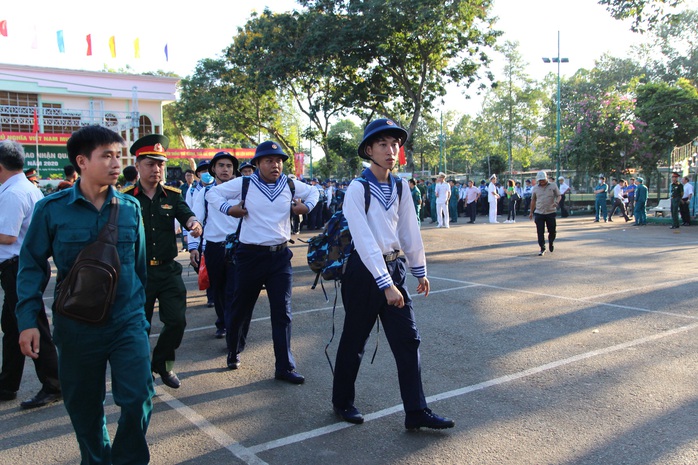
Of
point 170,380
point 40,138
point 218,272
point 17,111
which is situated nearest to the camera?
point 170,380

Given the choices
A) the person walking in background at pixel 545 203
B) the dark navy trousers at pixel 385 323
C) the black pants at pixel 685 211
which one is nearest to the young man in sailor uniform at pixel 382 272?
the dark navy trousers at pixel 385 323

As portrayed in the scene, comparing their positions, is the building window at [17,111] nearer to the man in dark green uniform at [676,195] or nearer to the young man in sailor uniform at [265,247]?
the man in dark green uniform at [676,195]

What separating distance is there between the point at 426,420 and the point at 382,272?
1.05 metres

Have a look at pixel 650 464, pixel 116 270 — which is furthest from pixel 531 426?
pixel 116 270

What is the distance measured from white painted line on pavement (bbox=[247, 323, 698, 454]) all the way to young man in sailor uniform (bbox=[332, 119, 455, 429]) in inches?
8.2

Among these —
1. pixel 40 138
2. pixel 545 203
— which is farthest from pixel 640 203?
pixel 40 138

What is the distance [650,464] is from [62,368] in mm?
3299

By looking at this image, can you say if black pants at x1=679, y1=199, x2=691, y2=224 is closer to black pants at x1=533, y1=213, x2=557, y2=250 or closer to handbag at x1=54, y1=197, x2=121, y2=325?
black pants at x1=533, y1=213, x2=557, y2=250

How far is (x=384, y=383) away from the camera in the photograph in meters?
4.88

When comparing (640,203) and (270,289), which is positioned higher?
(640,203)

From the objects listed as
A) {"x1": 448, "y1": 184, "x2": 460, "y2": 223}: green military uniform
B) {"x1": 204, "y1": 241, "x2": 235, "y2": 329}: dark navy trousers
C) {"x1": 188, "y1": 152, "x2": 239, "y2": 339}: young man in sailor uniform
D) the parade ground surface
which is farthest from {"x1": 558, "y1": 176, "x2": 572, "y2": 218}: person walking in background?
{"x1": 204, "y1": 241, "x2": 235, "y2": 329}: dark navy trousers

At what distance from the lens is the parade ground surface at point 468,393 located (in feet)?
11.9

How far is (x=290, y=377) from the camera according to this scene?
4945 millimetres

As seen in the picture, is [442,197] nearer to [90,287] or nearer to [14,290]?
[14,290]
